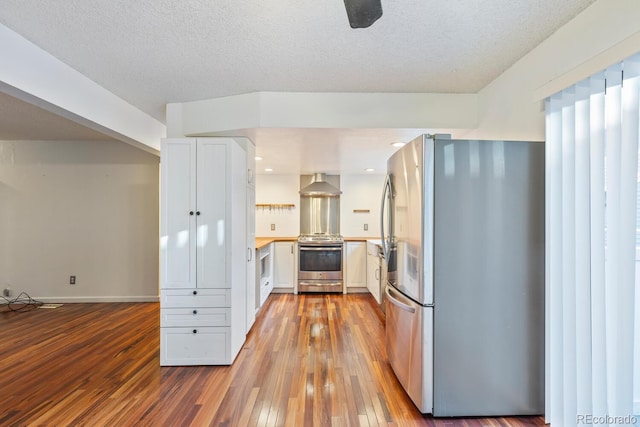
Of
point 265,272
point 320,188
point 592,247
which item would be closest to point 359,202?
point 320,188

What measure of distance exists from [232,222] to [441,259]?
5.41ft

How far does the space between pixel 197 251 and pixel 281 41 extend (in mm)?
1706

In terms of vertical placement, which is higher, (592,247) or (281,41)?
(281,41)

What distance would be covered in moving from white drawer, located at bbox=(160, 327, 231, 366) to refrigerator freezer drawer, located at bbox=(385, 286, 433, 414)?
138 centimetres

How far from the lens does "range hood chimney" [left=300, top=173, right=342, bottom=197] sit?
203 inches

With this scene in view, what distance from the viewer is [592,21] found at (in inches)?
58.8

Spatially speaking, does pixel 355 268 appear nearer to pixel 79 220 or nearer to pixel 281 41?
pixel 281 41

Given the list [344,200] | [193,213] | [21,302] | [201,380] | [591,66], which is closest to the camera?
[591,66]

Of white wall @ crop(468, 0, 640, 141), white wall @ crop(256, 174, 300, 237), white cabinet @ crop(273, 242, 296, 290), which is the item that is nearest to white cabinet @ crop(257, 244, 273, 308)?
white cabinet @ crop(273, 242, 296, 290)

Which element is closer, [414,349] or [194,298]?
[414,349]

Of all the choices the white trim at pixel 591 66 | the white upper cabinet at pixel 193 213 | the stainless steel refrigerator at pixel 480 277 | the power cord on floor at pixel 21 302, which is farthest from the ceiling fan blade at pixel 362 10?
the power cord on floor at pixel 21 302

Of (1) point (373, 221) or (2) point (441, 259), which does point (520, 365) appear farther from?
(1) point (373, 221)

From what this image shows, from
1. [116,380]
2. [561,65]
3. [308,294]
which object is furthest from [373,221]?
[116,380]

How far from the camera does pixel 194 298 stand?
245cm
